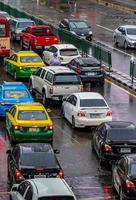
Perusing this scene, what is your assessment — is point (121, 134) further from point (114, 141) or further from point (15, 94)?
point (15, 94)

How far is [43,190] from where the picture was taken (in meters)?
21.0

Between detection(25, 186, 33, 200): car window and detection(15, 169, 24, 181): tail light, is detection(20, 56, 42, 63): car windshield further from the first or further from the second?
detection(25, 186, 33, 200): car window

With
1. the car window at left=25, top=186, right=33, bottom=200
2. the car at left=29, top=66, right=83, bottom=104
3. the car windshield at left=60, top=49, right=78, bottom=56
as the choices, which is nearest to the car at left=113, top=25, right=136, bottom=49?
the car windshield at left=60, top=49, right=78, bottom=56

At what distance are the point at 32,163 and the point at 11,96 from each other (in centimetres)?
1113

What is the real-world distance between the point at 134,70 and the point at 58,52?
229 inches

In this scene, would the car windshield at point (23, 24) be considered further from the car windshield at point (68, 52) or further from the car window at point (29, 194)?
the car window at point (29, 194)

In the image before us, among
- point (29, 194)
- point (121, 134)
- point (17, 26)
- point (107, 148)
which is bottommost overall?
point (17, 26)

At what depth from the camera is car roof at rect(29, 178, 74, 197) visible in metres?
20.8

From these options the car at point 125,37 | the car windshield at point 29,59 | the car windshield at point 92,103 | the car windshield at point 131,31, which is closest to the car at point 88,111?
the car windshield at point 92,103

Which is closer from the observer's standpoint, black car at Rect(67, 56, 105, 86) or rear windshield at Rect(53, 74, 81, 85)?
rear windshield at Rect(53, 74, 81, 85)

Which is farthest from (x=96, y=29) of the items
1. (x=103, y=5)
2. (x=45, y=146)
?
(x=45, y=146)

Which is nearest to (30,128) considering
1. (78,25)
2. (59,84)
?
(59,84)

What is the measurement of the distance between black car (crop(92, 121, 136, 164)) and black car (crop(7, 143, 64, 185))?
2.94 meters

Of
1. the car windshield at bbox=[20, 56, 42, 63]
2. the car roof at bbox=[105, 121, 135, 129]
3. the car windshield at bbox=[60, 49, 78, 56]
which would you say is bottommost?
the car windshield at bbox=[60, 49, 78, 56]
